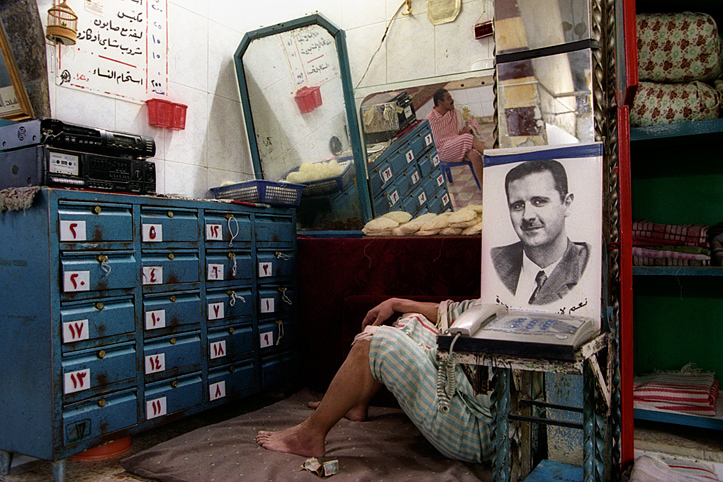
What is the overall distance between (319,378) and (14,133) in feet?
6.62

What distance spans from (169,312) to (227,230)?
21.6 inches

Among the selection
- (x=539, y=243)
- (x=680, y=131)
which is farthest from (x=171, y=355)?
(x=680, y=131)

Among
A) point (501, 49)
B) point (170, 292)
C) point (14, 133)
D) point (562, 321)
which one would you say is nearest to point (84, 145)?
point (14, 133)

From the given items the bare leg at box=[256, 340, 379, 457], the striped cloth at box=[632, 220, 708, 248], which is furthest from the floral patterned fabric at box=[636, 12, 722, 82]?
the bare leg at box=[256, 340, 379, 457]

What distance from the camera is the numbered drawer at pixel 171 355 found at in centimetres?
250

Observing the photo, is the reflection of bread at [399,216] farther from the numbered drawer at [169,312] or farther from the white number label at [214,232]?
the numbered drawer at [169,312]

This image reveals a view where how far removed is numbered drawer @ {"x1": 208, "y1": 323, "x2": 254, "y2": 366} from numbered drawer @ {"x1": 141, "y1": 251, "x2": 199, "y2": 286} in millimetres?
332

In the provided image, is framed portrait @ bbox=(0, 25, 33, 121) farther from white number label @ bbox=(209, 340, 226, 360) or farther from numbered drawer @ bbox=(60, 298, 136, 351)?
white number label @ bbox=(209, 340, 226, 360)

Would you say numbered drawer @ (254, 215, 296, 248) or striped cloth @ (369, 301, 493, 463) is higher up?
numbered drawer @ (254, 215, 296, 248)

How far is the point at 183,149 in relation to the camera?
11.4 feet

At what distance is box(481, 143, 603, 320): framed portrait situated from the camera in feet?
5.37

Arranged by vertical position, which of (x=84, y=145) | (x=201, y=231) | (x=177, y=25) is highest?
(x=177, y=25)

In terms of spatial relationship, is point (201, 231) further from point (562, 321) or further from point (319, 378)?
point (562, 321)

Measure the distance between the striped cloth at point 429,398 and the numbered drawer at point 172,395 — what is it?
106cm
